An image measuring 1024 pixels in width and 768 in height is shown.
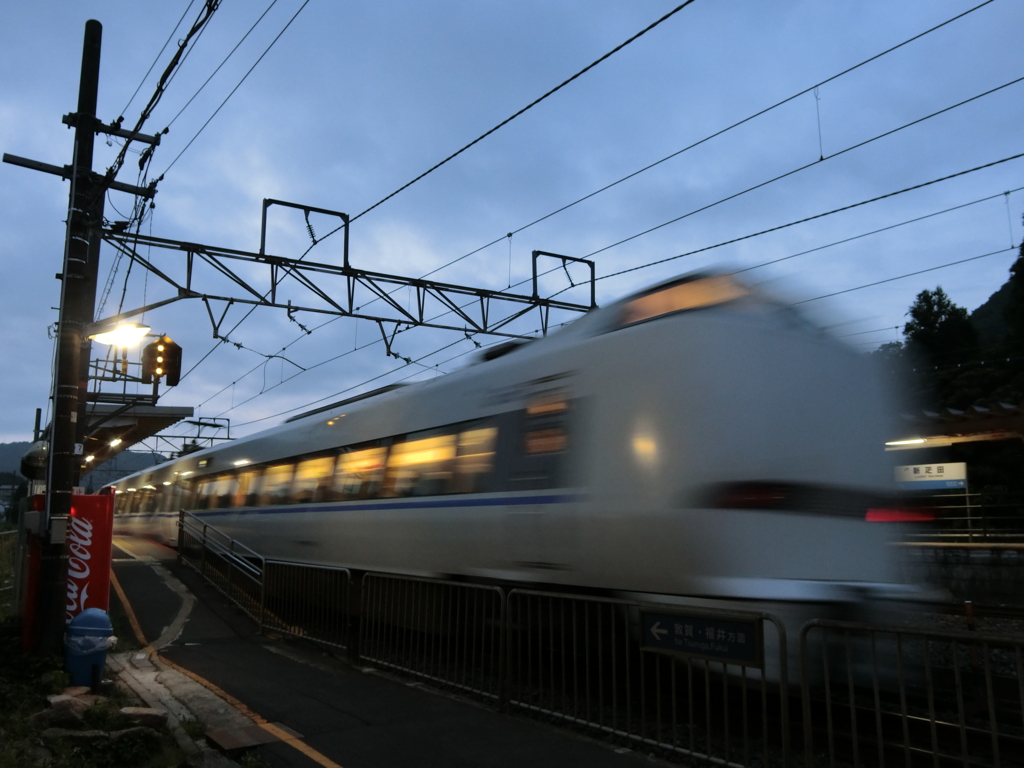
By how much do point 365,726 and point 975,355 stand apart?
112 feet

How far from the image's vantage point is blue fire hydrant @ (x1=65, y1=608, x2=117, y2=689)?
710cm

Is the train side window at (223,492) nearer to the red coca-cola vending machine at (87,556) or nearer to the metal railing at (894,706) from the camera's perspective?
the red coca-cola vending machine at (87,556)

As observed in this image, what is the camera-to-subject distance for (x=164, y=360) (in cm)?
1293

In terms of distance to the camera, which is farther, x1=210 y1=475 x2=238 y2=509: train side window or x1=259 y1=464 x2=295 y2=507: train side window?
x1=210 y1=475 x2=238 y2=509: train side window

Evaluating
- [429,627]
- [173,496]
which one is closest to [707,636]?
[429,627]

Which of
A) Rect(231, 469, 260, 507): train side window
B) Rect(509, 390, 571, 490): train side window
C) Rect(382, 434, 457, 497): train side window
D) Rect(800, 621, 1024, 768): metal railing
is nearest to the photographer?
Rect(800, 621, 1024, 768): metal railing

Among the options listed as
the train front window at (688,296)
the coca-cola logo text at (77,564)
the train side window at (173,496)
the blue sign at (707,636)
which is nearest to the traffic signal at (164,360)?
the coca-cola logo text at (77,564)

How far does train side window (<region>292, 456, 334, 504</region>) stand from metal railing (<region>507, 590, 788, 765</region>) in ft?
18.1

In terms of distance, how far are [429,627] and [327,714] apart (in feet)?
4.91

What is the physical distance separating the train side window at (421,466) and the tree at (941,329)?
→ 31154 millimetres

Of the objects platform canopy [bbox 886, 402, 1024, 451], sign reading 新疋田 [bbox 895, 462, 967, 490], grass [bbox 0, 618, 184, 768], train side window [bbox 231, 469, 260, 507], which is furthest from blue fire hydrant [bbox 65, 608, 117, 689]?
sign reading 新疋田 [bbox 895, 462, 967, 490]

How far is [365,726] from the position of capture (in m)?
5.96

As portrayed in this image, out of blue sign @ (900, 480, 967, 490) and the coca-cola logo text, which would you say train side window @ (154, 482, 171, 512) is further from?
blue sign @ (900, 480, 967, 490)

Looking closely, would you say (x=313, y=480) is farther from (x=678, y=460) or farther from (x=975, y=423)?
(x=975, y=423)
